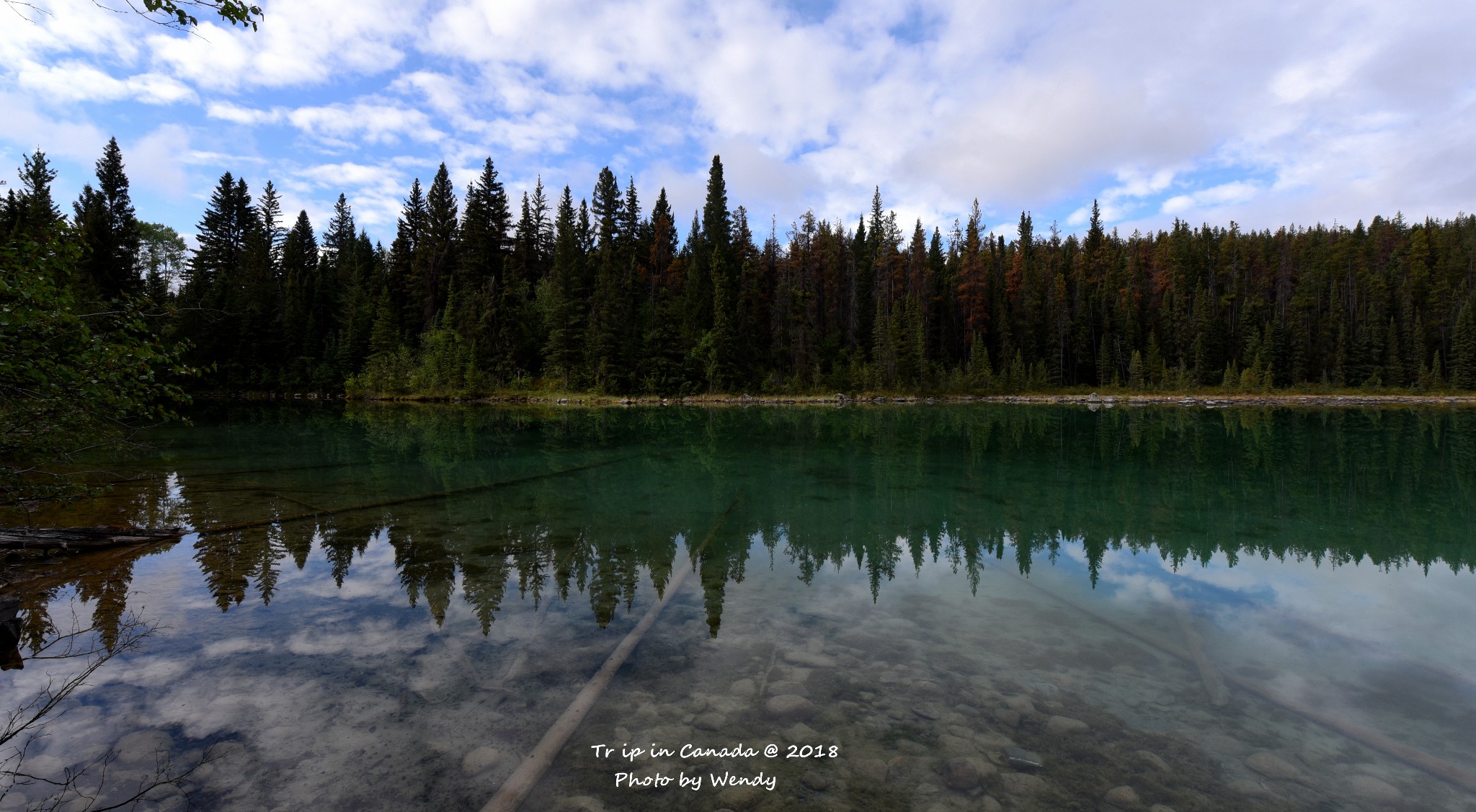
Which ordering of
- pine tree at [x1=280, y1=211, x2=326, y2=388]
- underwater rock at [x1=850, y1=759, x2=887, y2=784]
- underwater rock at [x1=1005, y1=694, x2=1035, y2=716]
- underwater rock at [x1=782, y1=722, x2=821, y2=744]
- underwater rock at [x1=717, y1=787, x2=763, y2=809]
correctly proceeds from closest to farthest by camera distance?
underwater rock at [x1=717, y1=787, x2=763, y2=809] < underwater rock at [x1=850, y1=759, x2=887, y2=784] < underwater rock at [x1=782, y1=722, x2=821, y2=744] < underwater rock at [x1=1005, y1=694, x2=1035, y2=716] < pine tree at [x1=280, y1=211, x2=326, y2=388]

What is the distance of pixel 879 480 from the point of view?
1728cm

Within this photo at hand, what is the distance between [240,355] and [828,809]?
75.8 m

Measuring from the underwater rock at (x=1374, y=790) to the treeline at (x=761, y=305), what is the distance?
189 ft

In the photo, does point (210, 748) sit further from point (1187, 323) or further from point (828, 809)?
point (1187, 323)

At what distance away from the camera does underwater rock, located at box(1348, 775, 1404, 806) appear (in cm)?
419

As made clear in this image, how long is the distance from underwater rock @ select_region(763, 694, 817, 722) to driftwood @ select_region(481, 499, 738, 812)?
1.41 metres

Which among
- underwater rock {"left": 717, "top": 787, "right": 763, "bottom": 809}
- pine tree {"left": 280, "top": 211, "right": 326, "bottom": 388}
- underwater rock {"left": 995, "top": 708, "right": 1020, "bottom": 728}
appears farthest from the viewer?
pine tree {"left": 280, "top": 211, "right": 326, "bottom": 388}

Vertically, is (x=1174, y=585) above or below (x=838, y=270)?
below

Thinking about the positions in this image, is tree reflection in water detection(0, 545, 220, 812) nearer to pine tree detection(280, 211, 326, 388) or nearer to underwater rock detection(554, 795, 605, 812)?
underwater rock detection(554, 795, 605, 812)

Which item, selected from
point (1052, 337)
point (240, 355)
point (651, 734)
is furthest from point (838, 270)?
point (651, 734)

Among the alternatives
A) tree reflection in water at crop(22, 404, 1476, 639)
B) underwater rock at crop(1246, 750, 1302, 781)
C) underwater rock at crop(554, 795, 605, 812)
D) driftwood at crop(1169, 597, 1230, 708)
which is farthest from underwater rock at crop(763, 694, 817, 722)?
driftwood at crop(1169, 597, 1230, 708)

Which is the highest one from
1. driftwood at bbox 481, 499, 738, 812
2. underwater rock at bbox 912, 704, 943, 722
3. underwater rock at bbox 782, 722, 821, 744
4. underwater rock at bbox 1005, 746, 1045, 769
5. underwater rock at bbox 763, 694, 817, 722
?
driftwood at bbox 481, 499, 738, 812

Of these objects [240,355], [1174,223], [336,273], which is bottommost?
[240,355]

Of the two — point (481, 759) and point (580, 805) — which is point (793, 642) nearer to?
point (580, 805)
